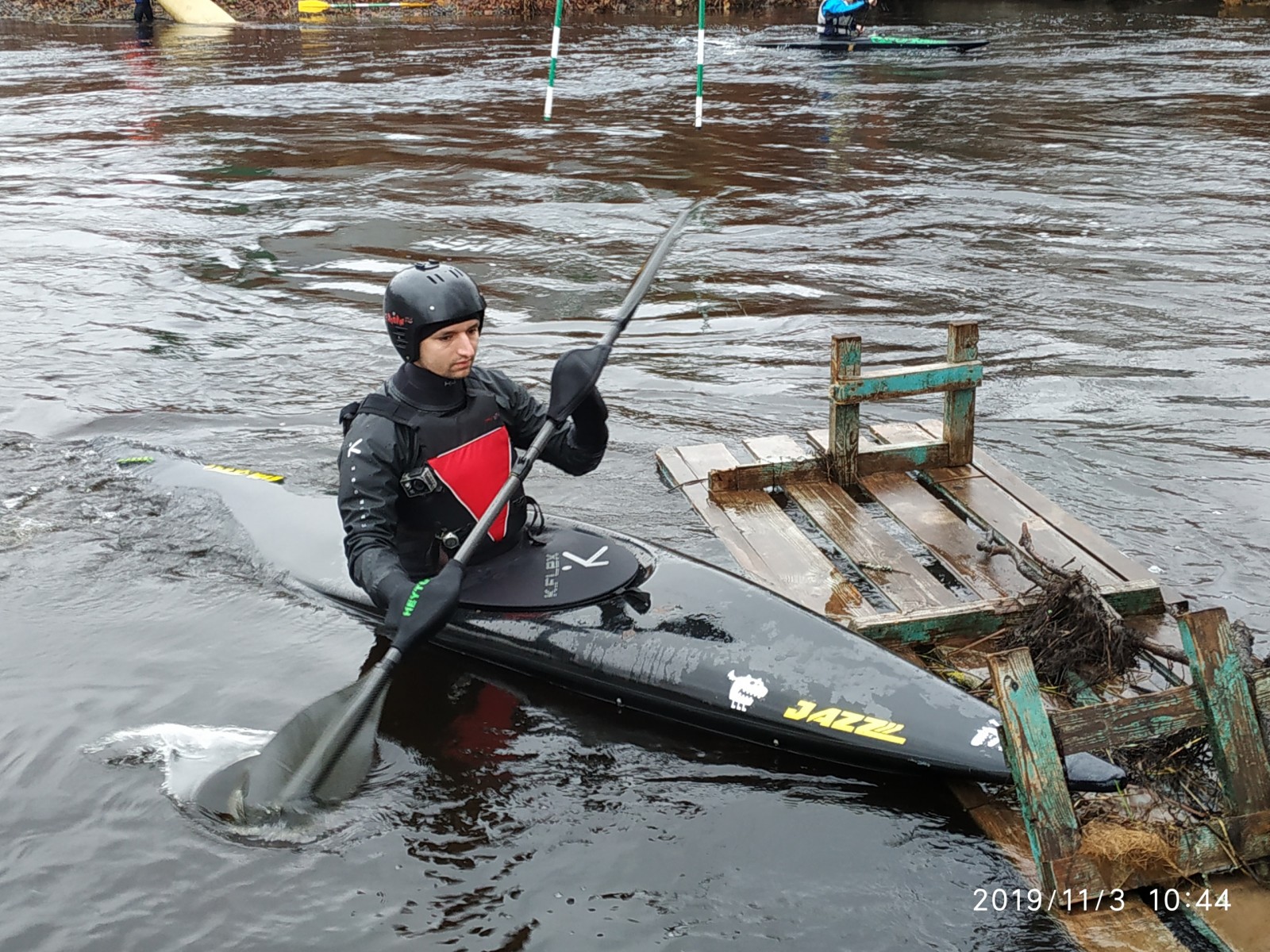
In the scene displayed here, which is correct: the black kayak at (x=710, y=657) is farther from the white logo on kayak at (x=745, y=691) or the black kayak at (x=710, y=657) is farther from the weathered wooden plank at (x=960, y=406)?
the weathered wooden plank at (x=960, y=406)

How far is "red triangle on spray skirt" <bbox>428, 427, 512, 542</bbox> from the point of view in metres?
4.39

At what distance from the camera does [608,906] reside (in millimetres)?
3648

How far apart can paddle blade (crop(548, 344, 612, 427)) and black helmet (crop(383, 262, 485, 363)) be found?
0.34 metres

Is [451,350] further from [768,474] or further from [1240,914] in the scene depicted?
[1240,914]

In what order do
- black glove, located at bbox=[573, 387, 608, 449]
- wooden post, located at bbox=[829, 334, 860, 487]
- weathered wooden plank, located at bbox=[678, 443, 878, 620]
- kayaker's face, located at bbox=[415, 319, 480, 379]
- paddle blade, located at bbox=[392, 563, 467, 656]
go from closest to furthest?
paddle blade, located at bbox=[392, 563, 467, 656], kayaker's face, located at bbox=[415, 319, 480, 379], black glove, located at bbox=[573, 387, 608, 449], weathered wooden plank, located at bbox=[678, 443, 878, 620], wooden post, located at bbox=[829, 334, 860, 487]

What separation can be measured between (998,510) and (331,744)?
290 cm

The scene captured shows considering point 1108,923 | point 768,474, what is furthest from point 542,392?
point 1108,923

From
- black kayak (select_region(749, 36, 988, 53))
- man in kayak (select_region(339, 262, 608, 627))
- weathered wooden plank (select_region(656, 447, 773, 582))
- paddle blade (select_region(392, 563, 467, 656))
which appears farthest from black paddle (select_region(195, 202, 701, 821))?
black kayak (select_region(749, 36, 988, 53))

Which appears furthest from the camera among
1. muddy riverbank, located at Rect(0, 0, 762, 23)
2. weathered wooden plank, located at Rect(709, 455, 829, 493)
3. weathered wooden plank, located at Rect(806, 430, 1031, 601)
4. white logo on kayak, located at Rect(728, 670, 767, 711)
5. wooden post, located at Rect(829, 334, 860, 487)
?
muddy riverbank, located at Rect(0, 0, 762, 23)

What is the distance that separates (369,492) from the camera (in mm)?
4215

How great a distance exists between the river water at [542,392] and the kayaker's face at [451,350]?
1177mm

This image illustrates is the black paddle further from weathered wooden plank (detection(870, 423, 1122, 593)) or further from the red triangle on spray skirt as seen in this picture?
weathered wooden plank (detection(870, 423, 1122, 593))

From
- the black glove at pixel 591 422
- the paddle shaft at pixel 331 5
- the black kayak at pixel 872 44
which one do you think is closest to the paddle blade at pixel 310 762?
the black glove at pixel 591 422

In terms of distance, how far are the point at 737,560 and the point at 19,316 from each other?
21.9 ft
